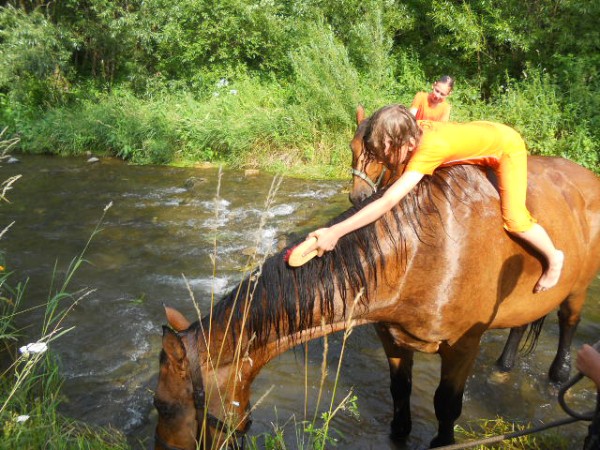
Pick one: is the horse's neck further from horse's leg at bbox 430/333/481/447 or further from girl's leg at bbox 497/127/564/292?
girl's leg at bbox 497/127/564/292

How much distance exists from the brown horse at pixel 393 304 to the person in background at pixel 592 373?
86cm

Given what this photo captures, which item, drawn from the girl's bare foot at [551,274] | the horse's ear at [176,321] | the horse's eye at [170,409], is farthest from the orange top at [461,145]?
the horse's eye at [170,409]

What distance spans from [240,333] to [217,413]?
36 cm

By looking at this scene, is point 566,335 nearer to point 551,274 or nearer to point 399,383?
point 551,274

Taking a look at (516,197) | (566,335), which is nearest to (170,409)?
(516,197)

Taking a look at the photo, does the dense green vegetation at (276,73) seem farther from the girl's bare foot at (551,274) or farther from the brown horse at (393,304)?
the brown horse at (393,304)

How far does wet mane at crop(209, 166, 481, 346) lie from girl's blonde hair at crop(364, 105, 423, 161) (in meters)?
0.26

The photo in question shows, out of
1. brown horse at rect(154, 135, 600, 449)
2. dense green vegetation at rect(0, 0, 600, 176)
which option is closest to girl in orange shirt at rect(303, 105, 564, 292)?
brown horse at rect(154, 135, 600, 449)

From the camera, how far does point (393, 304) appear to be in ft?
8.17

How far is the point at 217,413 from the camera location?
6.90ft

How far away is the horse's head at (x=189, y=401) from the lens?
2084 mm

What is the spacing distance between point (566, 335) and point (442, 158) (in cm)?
236

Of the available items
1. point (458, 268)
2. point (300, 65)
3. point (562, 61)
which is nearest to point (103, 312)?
point (458, 268)

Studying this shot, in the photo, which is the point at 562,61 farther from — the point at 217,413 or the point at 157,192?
the point at 217,413
